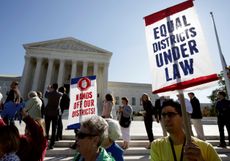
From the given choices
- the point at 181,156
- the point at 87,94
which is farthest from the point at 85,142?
the point at 87,94

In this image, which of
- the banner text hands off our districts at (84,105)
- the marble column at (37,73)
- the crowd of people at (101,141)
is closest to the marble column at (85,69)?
the marble column at (37,73)

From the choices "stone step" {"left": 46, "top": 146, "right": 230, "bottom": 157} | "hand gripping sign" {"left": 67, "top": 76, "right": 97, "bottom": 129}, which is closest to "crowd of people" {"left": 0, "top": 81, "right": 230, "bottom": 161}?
"hand gripping sign" {"left": 67, "top": 76, "right": 97, "bottom": 129}

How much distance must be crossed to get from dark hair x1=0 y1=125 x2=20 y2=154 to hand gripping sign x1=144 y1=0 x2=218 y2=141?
5.47ft

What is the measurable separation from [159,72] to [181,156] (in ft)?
2.73

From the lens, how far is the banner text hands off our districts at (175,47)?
1864 millimetres

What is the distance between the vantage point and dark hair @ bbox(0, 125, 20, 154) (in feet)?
6.95

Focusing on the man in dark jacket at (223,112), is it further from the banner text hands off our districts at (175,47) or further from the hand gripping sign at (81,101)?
the banner text hands off our districts at (175,47)

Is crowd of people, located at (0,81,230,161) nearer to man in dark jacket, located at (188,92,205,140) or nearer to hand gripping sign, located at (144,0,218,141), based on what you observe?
hand gripping sign, located at (144,0,218,141)

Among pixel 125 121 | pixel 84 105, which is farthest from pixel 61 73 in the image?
pixel 84 105

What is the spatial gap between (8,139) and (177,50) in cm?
210

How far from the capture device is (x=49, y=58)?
42531mm

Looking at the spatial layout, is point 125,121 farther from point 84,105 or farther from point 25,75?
point 25,75

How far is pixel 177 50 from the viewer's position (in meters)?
1.96

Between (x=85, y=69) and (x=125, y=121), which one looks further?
(x=85, y=69)
